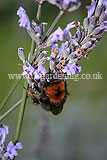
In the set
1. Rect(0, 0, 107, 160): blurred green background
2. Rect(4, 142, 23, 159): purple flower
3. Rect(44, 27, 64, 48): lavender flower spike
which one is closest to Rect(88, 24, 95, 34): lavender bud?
Rect(44, 27, 64, 48): lavender flower spike

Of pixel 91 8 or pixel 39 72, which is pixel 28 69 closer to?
pixel 39 72

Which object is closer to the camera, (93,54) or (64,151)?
(64,151)

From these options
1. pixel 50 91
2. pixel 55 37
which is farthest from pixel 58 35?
pixel 50 91

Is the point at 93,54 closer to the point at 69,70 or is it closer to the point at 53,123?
the point at 53,123

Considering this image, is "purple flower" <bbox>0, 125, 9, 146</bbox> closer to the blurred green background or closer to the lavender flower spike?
the lavender flower spike

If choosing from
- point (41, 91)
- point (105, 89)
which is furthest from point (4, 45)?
point (41, 91)
